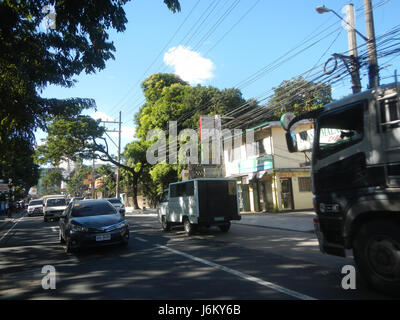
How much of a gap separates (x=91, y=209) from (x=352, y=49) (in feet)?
35.1

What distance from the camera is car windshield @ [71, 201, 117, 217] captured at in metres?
9.20

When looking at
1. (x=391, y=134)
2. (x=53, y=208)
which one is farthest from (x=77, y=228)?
(x=53, y=208)

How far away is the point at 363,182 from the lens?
4.52 m

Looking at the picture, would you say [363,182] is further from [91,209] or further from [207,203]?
[91,209]

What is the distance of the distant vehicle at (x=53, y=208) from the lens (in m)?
22.2

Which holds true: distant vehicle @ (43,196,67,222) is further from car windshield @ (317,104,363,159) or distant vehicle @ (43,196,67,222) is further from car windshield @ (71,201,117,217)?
car windshield @ (317,104,363,159)

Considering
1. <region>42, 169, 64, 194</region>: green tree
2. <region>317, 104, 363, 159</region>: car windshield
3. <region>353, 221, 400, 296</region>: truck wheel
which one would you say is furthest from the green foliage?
<region>353, 221, 400, 296</region>: truck wheel

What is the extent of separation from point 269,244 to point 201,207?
312 cm

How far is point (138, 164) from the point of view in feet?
99.2

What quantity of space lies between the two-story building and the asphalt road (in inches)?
499

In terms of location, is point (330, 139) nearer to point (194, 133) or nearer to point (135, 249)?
point (135, 249)

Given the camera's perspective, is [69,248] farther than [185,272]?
Yes
